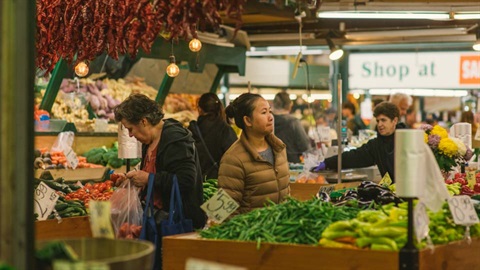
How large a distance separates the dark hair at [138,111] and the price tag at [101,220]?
2.05 meters

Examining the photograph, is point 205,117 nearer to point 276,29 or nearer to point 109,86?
point 109,86

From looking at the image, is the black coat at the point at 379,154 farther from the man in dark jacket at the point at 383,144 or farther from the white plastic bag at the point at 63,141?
the white plastic bag at the point at 63,141

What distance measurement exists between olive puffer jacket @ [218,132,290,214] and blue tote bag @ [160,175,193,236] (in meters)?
Result: 0.45

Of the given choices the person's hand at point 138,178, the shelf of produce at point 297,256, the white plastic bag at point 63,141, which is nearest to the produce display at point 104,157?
the white plastic bag at point 63,141

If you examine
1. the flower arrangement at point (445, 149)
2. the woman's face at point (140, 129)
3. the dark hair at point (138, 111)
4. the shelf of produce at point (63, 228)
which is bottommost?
the shelf of produce at point (63, 228)

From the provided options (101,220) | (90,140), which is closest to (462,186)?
(101,220)

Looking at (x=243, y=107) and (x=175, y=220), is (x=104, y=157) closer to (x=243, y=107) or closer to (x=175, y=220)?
(x=243, y=107)

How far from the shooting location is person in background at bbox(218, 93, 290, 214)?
5.71m

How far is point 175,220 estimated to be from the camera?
17.4ft

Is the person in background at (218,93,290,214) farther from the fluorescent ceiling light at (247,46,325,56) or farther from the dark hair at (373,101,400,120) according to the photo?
the fluorescent ceiling light at (247,46,325,56)

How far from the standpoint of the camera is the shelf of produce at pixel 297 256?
4.36m

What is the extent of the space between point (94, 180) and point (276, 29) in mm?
4240

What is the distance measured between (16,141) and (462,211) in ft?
8.83

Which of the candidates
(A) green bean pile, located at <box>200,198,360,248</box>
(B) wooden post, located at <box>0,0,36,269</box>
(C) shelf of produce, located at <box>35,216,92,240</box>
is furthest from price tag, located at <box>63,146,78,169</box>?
(B) wooden post, located at <box>0,0,36,269</box>
